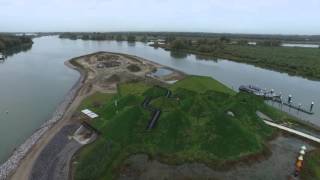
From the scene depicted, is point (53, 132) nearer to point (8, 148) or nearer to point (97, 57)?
point (8, 148)

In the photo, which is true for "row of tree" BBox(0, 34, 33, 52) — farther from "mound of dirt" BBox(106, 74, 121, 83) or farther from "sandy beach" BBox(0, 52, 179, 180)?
"sandy beach" BBox(0, 52, 179, 180)

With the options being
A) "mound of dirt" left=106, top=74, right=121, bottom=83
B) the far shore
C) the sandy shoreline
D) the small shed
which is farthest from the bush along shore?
the sandy shoreline

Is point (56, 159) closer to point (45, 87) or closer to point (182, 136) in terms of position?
point (182, 136)

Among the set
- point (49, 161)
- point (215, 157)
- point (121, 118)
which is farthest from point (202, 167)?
point (49, 161)

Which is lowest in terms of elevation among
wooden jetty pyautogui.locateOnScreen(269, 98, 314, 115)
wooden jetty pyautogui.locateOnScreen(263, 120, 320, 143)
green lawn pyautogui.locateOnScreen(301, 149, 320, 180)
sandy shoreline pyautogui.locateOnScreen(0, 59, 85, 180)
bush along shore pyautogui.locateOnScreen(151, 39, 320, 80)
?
sandy shoreline pyautogui.locateOnScreen(0, 59, 85, 180)

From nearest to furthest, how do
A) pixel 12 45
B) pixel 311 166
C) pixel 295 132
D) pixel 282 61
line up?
pixel 311 166
pixel 295 132
pixel 282 61
pixel 12 45

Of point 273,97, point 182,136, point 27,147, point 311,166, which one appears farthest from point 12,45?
point 311,166
